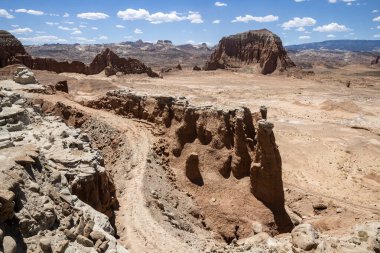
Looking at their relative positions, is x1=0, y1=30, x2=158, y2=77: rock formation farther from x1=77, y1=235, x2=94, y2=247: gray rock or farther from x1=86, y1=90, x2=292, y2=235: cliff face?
x1=77, y1=235, x2=94, y2=247: gray rock

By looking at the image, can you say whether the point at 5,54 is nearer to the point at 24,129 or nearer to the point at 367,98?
the point at 24,129

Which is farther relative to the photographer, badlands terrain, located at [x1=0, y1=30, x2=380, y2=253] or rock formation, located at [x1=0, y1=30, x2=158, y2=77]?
rock formation, located at [x1=0, y1=30, x2=158, y2=77]

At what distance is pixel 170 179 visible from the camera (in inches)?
762

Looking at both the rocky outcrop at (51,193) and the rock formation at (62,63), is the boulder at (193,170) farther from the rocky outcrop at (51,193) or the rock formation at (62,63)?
the rock formation at (62,63)

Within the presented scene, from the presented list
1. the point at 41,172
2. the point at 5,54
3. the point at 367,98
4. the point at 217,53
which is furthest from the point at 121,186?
the point at 217,53

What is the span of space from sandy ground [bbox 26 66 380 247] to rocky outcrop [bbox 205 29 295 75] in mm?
17567

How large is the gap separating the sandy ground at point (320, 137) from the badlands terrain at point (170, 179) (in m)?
0.19

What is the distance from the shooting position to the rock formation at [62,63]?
6331 cm

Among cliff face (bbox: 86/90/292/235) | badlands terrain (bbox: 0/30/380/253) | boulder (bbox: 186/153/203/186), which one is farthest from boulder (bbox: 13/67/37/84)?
boulder (bbox: 186/153/203/186)

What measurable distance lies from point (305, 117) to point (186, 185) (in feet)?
113

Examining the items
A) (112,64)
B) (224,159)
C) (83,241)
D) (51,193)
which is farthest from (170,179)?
(112,64)

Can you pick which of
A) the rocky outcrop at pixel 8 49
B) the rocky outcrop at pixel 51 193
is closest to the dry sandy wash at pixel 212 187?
the rocky outcrop at pixel 51 193

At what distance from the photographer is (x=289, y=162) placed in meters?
31.1

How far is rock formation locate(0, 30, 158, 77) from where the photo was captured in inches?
2493
